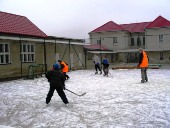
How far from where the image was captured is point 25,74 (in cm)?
1889

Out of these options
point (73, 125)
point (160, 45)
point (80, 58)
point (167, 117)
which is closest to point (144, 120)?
point (167, 117)

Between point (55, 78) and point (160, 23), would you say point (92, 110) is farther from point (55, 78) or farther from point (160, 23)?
point (160, 23)

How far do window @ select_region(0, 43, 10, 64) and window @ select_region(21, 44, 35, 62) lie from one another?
1.66m

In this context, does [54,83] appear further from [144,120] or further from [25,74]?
[25,74]

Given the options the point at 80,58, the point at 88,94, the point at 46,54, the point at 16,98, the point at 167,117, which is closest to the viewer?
the point at 167,117

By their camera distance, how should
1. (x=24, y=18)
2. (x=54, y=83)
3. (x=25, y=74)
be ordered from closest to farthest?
(x=54, y=83) → (x=25, y=74) → (x=24, y=18)

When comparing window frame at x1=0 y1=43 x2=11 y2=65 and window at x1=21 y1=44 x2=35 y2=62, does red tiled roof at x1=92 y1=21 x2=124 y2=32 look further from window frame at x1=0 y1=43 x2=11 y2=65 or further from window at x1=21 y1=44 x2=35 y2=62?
window frame at x1=0 y1=43 x2=11 y2=65

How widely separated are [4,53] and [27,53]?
8.54 ft

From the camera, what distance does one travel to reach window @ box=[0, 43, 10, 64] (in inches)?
661

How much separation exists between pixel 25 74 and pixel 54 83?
1082 cm

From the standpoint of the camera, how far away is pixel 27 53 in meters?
19.3

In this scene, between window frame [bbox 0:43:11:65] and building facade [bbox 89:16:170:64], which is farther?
building facade [bbox 89:16:170:64]

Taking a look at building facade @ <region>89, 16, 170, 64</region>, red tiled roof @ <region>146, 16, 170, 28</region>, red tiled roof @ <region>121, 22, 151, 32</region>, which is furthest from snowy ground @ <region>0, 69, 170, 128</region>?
red tiled roof @ <region>121, 22, 151, 32</region>

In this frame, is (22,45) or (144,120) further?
(22,45)
